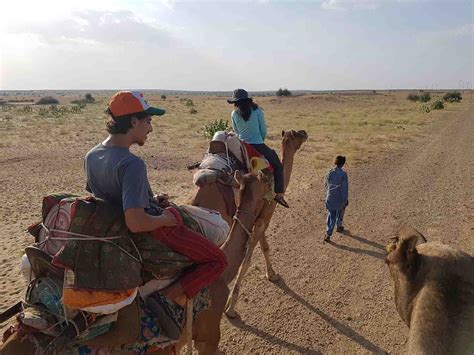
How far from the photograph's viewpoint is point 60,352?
2473mm

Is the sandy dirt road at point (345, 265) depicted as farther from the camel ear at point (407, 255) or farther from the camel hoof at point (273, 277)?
the camel ear at point (407, 255)

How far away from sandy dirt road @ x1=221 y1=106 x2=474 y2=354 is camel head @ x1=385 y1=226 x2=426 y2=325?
3090 mm

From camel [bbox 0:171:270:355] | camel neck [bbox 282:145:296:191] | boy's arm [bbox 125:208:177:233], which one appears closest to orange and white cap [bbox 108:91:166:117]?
boy's arm [bbox 125:208:177:233]

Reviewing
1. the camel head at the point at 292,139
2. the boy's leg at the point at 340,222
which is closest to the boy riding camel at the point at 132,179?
the camel head at the point at 292,139

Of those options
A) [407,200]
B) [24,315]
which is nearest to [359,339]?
[24,315]

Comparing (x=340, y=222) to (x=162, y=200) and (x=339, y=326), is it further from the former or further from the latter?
(x=162, y=200)

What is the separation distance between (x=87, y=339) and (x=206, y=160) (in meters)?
3.11

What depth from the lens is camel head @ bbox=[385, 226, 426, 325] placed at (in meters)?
2.05

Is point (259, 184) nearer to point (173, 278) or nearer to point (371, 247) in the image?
point (173, 278)

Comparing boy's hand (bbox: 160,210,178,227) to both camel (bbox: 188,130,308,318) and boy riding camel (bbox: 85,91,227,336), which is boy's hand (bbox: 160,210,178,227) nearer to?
boy riding camel (bbox: 85,91,227,336)

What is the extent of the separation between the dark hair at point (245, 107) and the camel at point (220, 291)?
2.20 metres

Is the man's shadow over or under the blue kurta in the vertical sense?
under

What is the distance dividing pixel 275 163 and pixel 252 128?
67cm

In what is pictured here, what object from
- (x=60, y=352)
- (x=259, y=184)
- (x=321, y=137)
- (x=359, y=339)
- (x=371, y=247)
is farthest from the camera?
(x=321, y=137)
